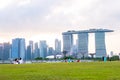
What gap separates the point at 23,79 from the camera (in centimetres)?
1794

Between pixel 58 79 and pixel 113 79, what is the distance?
3015mm

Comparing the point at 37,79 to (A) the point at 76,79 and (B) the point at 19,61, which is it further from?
(B) the point at 19,61

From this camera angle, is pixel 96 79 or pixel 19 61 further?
pixel 19 61

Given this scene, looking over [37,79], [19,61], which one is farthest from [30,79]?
[19,61]

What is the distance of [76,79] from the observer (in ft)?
57.5

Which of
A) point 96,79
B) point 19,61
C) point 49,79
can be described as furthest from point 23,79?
point 19,61

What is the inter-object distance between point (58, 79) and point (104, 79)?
2533mm

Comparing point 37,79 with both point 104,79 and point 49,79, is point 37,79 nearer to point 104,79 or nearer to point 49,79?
point 49,79

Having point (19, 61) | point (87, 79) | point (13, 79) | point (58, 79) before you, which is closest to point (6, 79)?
point (13, 79)

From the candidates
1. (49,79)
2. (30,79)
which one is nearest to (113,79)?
(49,79)

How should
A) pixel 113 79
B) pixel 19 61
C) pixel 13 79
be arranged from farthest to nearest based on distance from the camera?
pixel 19 61 < pixel 13 79 < pixel 113 79

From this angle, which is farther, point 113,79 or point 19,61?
point 19,61

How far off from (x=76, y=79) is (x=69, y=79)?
391 millimetres

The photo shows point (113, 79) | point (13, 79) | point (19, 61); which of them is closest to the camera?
point (113, 79)
